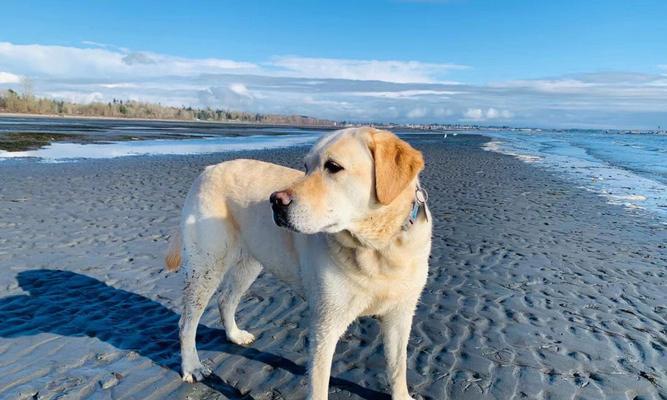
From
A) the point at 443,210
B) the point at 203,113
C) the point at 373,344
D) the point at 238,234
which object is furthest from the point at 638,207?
the point at 203,113

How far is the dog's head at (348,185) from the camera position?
11.4 feet

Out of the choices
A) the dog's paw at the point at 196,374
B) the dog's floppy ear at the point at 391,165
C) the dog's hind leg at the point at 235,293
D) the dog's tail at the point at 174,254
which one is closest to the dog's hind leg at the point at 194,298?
the dog's paw at the point at 196,374

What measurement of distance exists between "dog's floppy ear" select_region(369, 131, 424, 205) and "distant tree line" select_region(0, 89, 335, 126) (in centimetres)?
10424

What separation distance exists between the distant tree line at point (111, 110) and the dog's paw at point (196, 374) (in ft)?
338

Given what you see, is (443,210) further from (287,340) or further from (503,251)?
(287,340)

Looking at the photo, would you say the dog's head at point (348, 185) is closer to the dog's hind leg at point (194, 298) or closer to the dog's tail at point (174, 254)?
the dog's hind leg at point (194, 298)

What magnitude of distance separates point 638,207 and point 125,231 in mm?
13544

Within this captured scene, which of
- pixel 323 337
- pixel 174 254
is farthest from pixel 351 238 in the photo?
pixel 174 254

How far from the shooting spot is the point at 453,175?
20562 mm

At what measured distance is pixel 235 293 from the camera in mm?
5387

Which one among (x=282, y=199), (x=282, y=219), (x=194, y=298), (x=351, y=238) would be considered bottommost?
(x=194, y=298)

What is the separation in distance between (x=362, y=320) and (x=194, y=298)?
211cm

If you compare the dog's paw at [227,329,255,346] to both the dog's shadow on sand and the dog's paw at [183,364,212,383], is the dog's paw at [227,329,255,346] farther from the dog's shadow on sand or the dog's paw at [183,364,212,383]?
the dog's paw at [183,364,212,383]

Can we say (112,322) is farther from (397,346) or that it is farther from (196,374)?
(397,346)
